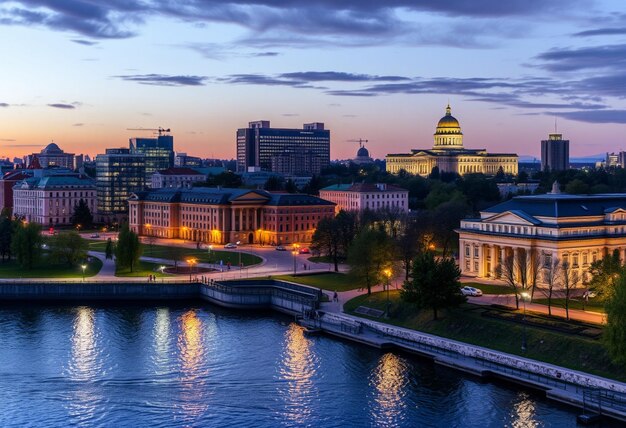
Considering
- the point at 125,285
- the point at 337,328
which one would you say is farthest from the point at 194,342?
the point at 125,285

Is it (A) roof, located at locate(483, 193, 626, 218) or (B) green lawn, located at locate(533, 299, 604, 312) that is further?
(A) roof, located at locate(483, 193, 626, 218)

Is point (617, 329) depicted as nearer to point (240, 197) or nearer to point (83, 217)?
point (240, 197)

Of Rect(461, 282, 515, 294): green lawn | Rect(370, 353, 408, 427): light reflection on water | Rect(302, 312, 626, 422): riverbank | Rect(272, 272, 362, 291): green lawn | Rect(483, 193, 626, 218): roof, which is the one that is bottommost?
Rect(370, 353, 408, 427): light reflection on water

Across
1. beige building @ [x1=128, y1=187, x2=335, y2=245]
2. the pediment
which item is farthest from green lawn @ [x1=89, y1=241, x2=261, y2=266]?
the pediment

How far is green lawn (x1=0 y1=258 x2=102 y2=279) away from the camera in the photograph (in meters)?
106

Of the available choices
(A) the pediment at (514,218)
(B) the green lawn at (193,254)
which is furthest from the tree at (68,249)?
(A) the pediment at (514,218)

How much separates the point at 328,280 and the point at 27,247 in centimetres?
4075

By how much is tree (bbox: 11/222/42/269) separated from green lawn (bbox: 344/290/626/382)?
4909 centimetres

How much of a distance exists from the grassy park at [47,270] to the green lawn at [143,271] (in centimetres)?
351

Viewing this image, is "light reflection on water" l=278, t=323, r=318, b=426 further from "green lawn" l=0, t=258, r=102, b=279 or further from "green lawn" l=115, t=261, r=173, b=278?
"green lawn" l=0, t=258, r=102, b=279

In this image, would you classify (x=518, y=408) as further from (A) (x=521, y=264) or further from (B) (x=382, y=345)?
(A) (x=521, y=264)

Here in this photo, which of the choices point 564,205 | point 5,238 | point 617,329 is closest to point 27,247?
point 5,238

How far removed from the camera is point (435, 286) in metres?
71.9

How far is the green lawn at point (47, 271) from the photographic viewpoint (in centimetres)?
10594
